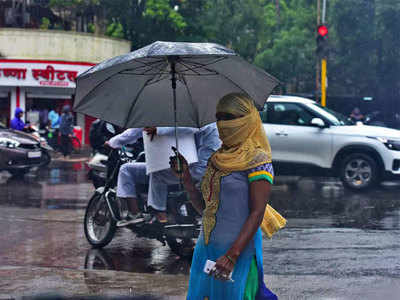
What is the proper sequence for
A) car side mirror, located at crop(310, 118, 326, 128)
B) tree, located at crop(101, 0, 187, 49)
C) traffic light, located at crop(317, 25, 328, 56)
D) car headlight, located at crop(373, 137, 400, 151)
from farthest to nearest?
tree, located at crop(101, 0, 187, 49), traffic light, located at crop(317, 25, 328, 56), car side mirror, located at crop(310, 118, 326, 128), car headlight, located at crop(373, 137, 400, 151)

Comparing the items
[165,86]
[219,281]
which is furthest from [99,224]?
[219,281]

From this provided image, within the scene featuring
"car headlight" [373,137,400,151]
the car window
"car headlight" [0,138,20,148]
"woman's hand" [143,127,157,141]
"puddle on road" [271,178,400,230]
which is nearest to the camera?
"woman's hand" [143,127,157,141]

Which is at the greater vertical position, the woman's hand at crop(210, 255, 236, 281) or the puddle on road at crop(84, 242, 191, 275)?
the woman's hand at crop(210, 255, 236, 281)

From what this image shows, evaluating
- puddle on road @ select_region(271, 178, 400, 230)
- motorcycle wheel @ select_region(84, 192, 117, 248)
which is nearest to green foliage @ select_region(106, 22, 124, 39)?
puddle on road @ select_region(271, 178, 400, 230)

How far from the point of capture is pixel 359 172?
44.4 feet

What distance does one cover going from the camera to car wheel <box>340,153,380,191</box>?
527 inches

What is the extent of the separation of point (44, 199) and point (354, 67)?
26428mm

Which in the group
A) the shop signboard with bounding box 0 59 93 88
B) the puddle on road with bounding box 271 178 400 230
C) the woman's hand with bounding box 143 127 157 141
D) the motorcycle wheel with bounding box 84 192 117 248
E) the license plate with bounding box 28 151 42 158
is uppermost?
the shop signboard with bounding box 0 59 93 88

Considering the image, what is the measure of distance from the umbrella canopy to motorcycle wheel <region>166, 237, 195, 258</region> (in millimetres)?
2775

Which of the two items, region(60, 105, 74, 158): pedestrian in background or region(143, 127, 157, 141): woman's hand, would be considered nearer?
region(143, 127, 157, 141): woman's hand

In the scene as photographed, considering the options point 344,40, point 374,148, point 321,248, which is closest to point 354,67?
point 344,40

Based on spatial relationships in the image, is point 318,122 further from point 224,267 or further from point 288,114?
point 224,267

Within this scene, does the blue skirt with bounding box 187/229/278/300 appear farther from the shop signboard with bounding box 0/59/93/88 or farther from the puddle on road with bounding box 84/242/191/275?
the shop signboard with bounding box 0/59/93/88

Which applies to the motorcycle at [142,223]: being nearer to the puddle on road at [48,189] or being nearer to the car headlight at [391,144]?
the puddle on road at [48,189]
